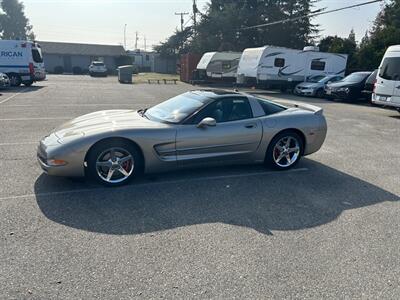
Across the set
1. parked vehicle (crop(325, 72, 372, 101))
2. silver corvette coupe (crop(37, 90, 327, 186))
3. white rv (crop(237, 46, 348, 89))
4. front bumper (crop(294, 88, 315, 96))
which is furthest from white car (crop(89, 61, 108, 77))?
silver corvette coupe (crop(37, 90, 327, 186))

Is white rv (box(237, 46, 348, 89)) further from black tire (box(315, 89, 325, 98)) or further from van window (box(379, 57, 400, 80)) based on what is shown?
van window (box(379, 57, 400, 80))

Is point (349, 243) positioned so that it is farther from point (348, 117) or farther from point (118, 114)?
point (348, 117)

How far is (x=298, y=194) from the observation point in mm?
4414

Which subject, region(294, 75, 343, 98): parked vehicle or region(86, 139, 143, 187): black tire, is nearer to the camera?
region(86, 139, 143, 187): black tire

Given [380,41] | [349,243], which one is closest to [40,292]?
[349,243]

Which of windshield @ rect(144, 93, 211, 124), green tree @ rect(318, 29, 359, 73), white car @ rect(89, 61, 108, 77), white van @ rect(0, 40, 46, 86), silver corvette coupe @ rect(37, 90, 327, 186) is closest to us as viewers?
silver corvette coupe @ rect(37, 90, 327, 186)

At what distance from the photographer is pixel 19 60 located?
1992cm

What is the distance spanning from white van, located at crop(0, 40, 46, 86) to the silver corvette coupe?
17.9 metres

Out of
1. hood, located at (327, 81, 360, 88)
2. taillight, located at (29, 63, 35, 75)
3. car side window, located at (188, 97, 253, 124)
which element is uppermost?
taillight, located at (29, 63, 35, 75)

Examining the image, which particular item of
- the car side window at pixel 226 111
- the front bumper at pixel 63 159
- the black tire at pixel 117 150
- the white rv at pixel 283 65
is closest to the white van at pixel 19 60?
the white rv at pixel 283 65

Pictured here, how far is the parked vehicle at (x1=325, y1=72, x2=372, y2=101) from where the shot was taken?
52.7 ft

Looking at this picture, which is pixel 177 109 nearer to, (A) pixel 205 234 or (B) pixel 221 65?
(A) pixel 205 234

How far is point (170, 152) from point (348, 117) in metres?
8.91

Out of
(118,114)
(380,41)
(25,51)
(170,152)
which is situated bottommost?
(170,152)
